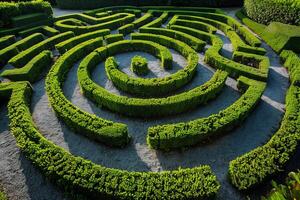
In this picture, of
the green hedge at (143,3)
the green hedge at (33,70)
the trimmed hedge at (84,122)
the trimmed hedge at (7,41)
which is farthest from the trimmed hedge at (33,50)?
the green hedge at (143,3)

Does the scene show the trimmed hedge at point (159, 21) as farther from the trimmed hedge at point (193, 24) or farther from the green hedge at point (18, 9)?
the green hedge at point (18, 9)

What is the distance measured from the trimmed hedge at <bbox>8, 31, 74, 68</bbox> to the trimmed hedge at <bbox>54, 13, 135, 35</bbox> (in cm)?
139

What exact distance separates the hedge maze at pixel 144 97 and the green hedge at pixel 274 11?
9.30ft

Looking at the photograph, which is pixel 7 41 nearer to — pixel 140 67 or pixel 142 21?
pixel 142 21

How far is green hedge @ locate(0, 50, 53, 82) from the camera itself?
1833 cm

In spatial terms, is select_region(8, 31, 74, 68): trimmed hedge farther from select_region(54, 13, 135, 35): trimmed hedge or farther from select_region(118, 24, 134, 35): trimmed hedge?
select_region(118, 24, 134, 35): trimmed hedge

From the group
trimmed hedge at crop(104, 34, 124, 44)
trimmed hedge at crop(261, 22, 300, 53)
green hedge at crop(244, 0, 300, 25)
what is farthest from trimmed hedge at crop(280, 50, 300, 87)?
trimmed hedge at crop(104, 34, 124, 44)

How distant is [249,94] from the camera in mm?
15297

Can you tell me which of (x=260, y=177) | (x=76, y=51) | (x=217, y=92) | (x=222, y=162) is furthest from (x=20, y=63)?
(x=260, y=177)

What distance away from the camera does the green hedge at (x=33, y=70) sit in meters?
18.3

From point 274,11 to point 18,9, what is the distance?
24.5 metres

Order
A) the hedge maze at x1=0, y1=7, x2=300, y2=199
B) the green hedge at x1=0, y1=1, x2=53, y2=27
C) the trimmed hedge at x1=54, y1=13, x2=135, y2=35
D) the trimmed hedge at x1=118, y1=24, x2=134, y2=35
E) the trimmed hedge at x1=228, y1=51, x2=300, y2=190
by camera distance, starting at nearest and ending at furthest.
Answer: the hedge maze at x1=0, y1=7, x2=300, y2=199
the trimmed hedge at x1=228, y1=51, x2=300, y2=190
the trimmed hedge at x1=118, y1=24, x2=134, y2=35
the trimmed hedge at x1=54, y1=13, x2=135, y2=35
the green hedge at x1=0, y1=1, x2=53, y2=27

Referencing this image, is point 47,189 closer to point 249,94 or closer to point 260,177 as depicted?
point 260,177

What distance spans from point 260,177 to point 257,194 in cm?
79
